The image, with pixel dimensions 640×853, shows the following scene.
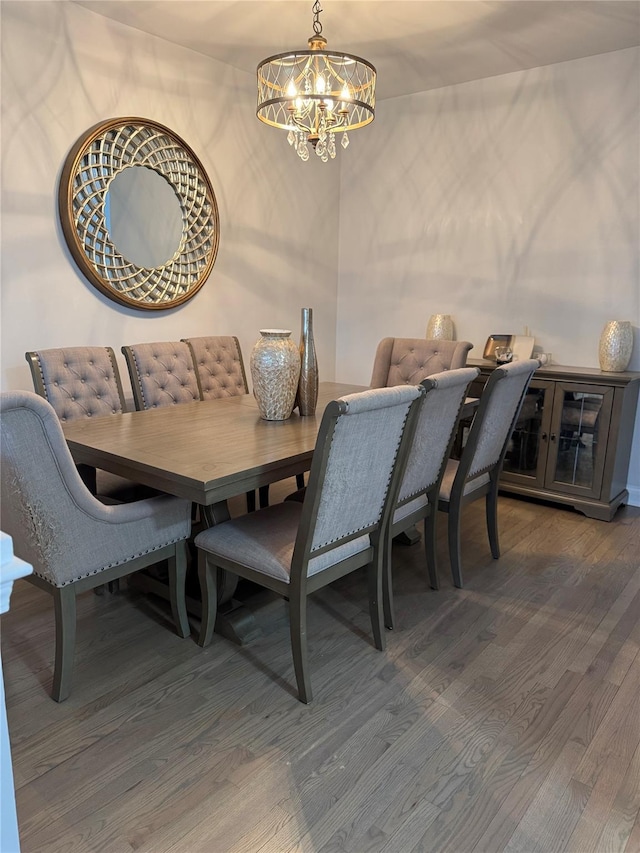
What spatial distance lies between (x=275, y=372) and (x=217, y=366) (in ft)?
3.80

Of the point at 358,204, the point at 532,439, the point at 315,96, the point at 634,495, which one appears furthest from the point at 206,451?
the point at 358,204

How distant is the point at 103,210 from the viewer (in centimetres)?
327

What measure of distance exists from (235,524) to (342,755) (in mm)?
802

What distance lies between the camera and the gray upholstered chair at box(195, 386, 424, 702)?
1.69 meters

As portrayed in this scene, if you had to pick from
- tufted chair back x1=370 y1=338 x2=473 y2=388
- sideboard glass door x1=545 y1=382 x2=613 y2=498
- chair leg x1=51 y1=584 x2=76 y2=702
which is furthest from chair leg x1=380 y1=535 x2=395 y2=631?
sideboard glass door x1=545 y1=382 x2=613 y2=498

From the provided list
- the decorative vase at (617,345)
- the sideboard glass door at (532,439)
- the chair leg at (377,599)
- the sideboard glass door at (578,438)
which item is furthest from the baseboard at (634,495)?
the chair leg at (377,599)

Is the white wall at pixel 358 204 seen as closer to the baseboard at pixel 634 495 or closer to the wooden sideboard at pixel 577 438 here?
the baseboard at pixel 634 495

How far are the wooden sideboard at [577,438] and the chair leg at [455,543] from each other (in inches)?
47.5

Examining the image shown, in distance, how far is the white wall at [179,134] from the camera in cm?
295

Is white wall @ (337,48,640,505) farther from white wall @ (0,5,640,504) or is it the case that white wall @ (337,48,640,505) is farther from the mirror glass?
the mirror glass

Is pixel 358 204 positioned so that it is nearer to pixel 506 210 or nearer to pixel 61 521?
pixel 506 210

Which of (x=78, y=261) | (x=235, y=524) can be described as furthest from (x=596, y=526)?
(x=78, y=261)

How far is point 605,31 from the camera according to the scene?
3.20 metres

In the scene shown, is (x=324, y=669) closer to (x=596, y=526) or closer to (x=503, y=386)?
(x=503, y=386)
